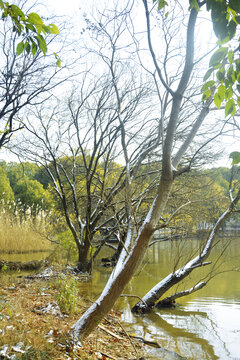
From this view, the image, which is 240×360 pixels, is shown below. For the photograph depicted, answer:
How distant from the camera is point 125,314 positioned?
6.55 m

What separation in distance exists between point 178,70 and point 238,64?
6.55 m

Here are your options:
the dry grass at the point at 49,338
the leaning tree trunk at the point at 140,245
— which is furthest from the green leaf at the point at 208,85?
the dry grass at the point at 49,338

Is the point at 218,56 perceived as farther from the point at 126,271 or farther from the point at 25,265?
the point at 25,265

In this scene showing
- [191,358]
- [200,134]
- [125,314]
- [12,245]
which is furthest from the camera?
[12,245]

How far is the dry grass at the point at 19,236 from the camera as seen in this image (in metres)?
12.5

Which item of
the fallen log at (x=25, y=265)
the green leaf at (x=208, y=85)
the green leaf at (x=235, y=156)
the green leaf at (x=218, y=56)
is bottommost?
the fallen log at (x=25, y=265)

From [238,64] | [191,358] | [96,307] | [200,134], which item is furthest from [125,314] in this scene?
[238,64]

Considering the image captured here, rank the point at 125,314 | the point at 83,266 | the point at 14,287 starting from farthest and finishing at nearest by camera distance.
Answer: the point at 83,266 < the point at 14,287 < the point at 125,314

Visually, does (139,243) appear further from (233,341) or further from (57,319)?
(233,341)

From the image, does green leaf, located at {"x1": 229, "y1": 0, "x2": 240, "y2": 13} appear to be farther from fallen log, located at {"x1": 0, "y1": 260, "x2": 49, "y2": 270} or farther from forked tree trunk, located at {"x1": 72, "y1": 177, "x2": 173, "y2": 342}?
fallen log, located at {"x1": 0, "y1": 260, "x2": 49, "y2": 270}

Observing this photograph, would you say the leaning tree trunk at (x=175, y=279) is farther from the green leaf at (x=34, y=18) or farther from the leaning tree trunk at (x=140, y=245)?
the green leaf at (x=34, y=18)

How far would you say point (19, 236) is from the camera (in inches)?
504

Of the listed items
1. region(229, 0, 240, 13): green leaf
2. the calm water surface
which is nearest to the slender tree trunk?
the calm water surface

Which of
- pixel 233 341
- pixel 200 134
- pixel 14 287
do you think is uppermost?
pixel 200 134
